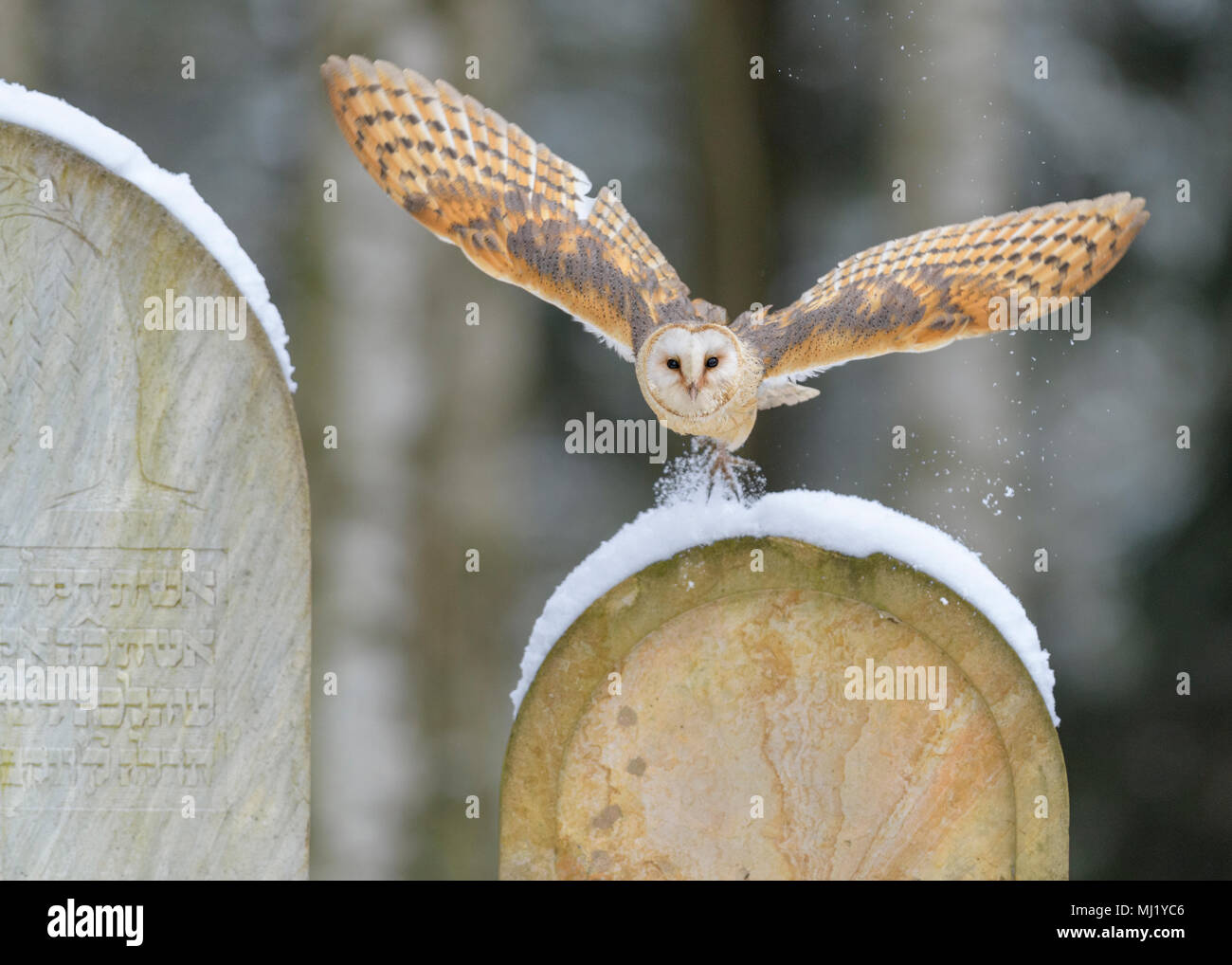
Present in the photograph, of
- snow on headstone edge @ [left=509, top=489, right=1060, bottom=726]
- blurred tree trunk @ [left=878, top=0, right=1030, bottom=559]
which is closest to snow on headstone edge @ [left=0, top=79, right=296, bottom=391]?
snow on headstone edge @ [left=509, top=489, right=1060, bottom=726]

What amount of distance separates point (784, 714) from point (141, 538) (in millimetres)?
1007

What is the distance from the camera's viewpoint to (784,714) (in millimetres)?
1428

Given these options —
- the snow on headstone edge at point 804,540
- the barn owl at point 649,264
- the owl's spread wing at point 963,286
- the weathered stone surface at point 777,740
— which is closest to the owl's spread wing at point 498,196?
the barn owl at point 649,264

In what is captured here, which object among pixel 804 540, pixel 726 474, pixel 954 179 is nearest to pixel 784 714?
pixel 804 540

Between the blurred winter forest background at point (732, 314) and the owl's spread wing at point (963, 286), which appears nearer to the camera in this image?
the owl's spread wing at point (963, 286)

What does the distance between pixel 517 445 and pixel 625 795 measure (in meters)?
0.86

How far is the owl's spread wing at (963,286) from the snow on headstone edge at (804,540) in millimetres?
273

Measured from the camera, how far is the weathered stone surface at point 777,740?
1.38 m

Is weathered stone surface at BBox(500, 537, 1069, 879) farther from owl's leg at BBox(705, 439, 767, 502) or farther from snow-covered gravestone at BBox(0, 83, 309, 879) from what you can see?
snow-covered gravestone at BBox(0, 83, 309, 879)

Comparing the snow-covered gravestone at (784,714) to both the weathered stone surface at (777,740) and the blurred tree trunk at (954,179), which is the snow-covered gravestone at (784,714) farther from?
the blurred tree trunk at (954,179)

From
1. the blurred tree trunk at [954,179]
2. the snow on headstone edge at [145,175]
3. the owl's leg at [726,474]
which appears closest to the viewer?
the snow on headstone edge at [145,175]

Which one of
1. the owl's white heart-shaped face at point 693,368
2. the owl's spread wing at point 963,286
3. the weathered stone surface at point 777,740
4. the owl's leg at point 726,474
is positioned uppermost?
the owl's spread wing at point 963,286
